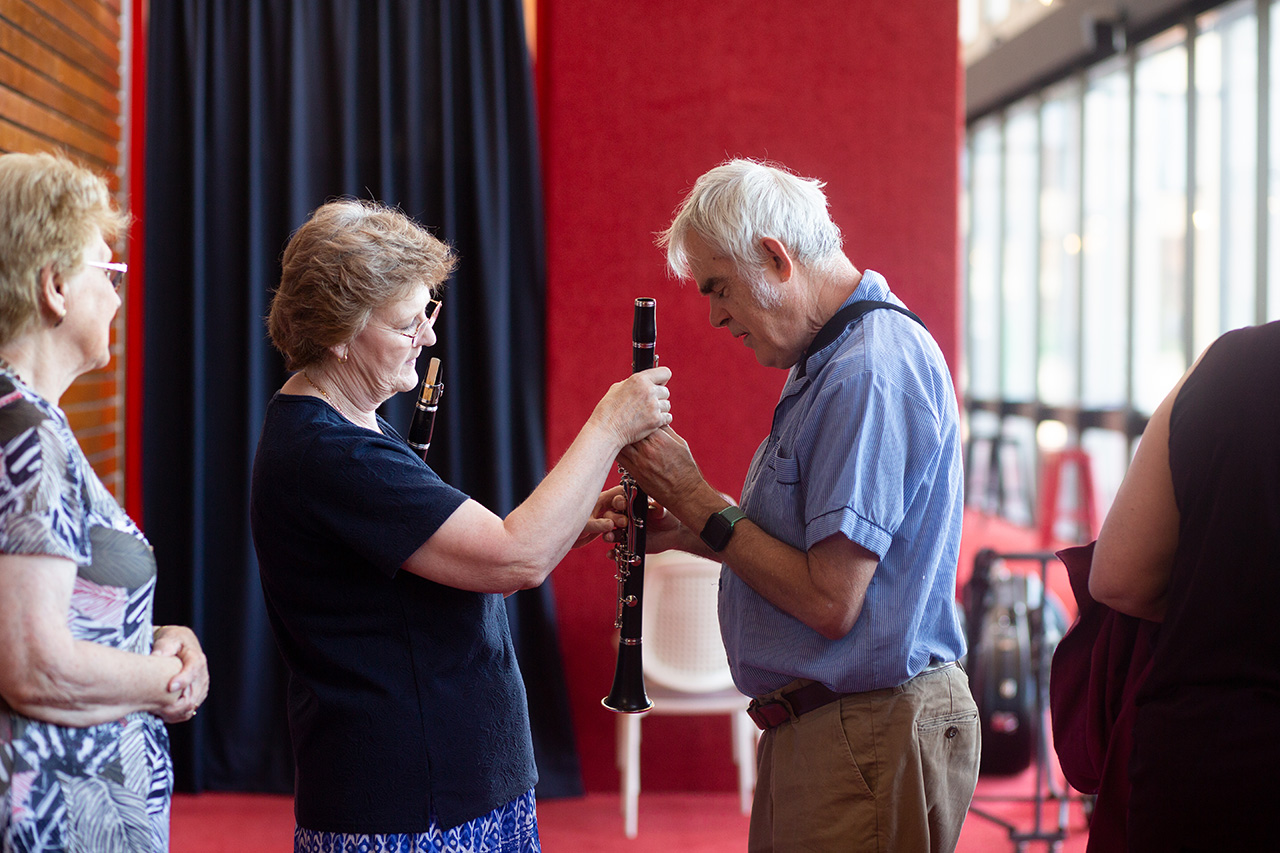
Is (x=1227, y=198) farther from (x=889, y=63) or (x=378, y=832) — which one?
(x=378, y=832)

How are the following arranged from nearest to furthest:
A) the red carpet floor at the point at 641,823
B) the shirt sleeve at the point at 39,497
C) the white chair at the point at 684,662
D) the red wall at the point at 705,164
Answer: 1. the shirt sleeve at the point at 39,497
2. the red carpet floor at the point at 641,823
3. the white chair at the point at 684,662
4. the red wall at the point at 705,164

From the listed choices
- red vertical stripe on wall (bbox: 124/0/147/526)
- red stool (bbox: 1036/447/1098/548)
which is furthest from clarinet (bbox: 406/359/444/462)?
red stool (bbox: 1036/447/1098/548)

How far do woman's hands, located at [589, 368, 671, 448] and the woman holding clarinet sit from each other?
0.05 meters

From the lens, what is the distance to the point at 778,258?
1.62 m

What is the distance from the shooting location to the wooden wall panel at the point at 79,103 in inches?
115

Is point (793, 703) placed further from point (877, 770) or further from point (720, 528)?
point (720, 528)

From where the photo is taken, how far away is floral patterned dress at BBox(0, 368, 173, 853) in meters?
1.19

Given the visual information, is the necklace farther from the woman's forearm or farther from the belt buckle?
the belt buckle

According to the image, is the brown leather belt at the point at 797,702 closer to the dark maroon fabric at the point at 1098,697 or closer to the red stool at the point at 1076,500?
the dark maroon fabric at the point at 1098,697

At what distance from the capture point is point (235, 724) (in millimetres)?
3676

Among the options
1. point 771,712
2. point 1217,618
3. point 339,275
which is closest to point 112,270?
point 339,275

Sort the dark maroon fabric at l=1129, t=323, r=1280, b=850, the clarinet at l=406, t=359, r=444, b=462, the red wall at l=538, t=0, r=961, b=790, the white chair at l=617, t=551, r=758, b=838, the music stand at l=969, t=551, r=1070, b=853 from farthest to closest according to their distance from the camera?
1. the red wall at l=538, t=0, r=961, b=790
2. the white chair at l=617, t=551, r=758, b=838
3. the music stand at l=969, t=551, r=1070, b=853
4. the clarinet at l=406, t=359, r=444, b=462
5. the dark maroon fabric at l=1129, t=323, r=1280, b=850

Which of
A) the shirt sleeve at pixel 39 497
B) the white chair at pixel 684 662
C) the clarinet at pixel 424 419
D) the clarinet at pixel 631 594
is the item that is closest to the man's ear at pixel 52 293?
the shirt sleeve at pixel 39 497

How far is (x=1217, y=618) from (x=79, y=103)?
3.54 metres
